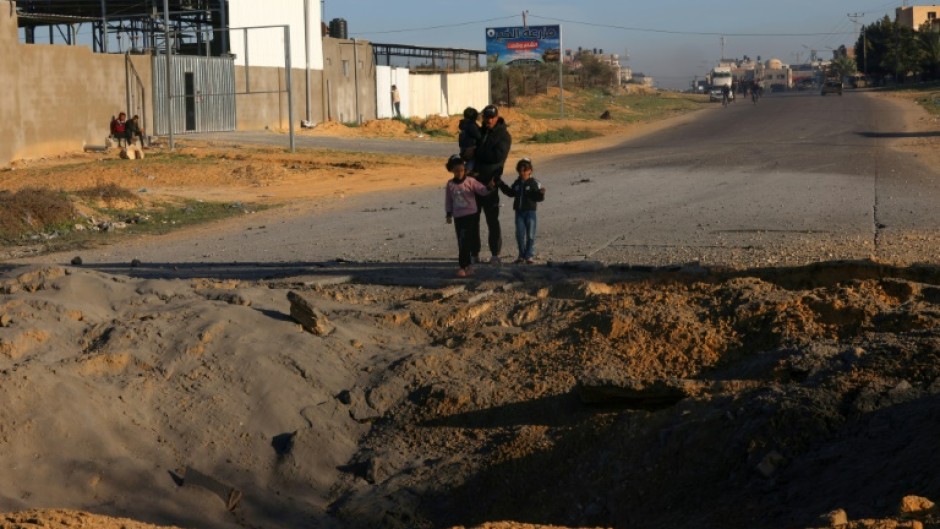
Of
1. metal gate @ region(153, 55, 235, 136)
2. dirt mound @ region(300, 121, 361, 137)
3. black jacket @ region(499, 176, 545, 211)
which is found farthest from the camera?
dirt mound @ region(300, 121, 361, 137)

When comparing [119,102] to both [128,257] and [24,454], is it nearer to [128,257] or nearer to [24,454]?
[128,257]

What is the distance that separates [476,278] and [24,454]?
464 centimetres

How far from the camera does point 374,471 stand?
7.06 meters

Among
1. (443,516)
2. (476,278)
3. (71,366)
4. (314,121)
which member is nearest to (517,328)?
(476,278)

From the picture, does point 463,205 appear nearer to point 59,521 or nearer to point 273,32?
point 59,521

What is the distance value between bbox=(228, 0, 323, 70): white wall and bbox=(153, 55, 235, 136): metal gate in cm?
253

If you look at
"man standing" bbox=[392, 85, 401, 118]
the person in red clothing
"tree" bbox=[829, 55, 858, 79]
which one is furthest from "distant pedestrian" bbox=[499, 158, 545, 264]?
"tree" bbox=[829, 55, 858, 79]

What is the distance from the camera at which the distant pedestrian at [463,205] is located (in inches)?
422

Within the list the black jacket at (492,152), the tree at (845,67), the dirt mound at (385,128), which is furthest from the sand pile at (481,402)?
the tree at (845,67)

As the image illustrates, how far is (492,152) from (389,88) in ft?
129

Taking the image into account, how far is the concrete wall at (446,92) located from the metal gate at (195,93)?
17636 mm

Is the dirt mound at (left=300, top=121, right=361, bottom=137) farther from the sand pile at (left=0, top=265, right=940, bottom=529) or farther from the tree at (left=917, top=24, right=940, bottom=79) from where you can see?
the tree at (left=917, top=24, right=940, bottom=79)

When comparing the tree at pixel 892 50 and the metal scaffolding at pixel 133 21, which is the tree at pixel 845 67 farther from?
the metal scaffolding at pixel 133 21

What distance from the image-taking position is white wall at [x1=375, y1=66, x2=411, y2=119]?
48.8 metres
